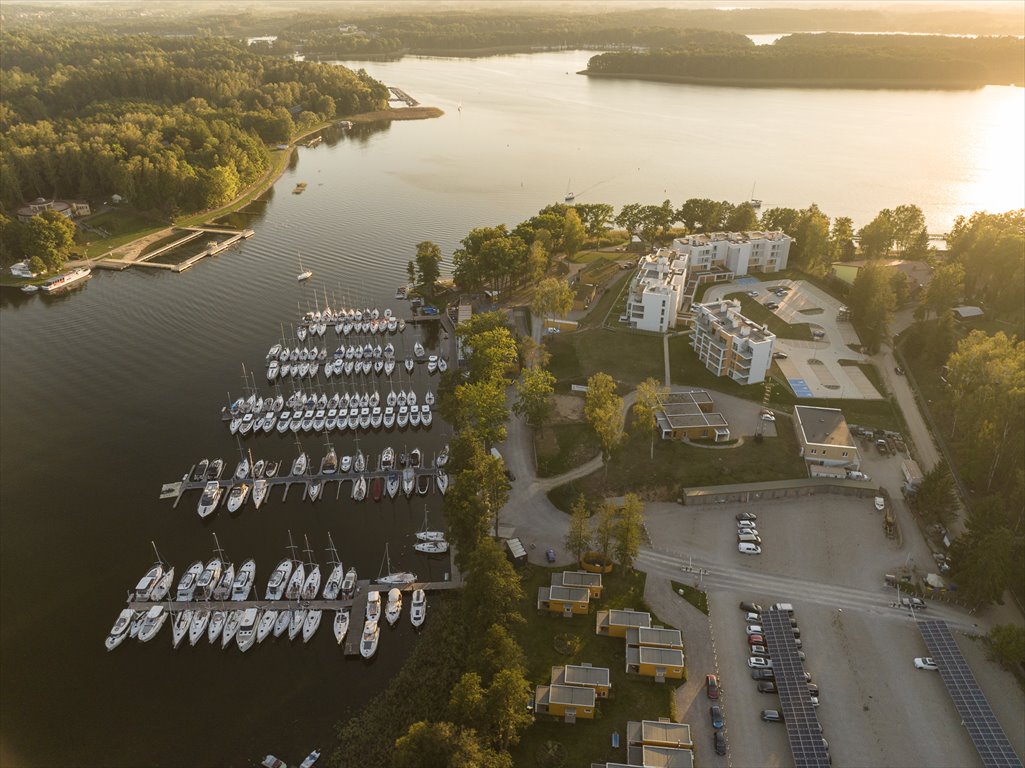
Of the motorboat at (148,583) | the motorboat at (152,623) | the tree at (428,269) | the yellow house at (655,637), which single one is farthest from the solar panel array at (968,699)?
the tree at (428,269)

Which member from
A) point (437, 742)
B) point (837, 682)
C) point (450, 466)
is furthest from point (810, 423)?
point (437, 742)

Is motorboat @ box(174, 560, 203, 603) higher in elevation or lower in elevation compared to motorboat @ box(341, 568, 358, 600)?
lower

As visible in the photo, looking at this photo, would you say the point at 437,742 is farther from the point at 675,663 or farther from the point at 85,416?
the point at 85,416

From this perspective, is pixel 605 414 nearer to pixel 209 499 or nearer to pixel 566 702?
pixel 566 702

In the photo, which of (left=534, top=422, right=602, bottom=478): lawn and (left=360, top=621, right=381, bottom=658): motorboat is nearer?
(left=360, top=621, right=381, bottom=658): motorboat

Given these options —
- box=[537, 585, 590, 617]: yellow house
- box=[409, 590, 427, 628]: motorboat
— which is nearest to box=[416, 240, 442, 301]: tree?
box=[409, 590, 427, 628]: motorboat

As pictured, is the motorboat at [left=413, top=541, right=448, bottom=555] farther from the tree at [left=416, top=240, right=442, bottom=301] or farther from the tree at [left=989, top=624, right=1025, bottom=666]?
the tree at [left=416, top=240, right=442, bottom=301]
